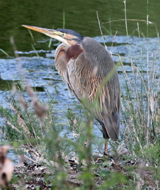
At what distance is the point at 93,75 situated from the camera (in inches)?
149

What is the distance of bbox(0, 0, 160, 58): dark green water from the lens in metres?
8.31

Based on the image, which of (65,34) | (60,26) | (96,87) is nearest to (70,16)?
(60,26)

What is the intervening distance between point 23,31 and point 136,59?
253 centimetres

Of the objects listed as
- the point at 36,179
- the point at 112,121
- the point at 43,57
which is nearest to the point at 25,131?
the point at 36,179

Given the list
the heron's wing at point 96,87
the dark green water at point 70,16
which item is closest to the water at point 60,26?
the dark green water at point 70,16

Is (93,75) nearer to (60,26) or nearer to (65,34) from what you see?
(65,34)

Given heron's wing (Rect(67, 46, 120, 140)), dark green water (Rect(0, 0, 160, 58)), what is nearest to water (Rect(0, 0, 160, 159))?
dark green water (Rect(0, 0, 160, 58))

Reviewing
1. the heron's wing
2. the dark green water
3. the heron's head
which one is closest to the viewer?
the heron's wing

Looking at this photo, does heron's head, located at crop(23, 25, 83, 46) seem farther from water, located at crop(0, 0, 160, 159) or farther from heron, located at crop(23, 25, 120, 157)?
water, located at crop(0, 0, 160, 159)

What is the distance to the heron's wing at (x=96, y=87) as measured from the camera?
3.66 metres

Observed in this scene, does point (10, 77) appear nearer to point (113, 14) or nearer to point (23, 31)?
point (23, 31)

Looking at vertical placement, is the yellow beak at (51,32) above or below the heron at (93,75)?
above

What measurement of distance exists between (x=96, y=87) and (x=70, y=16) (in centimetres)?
590

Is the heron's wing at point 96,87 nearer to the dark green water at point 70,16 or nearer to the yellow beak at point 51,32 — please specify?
the yellow beak at point 51,32
